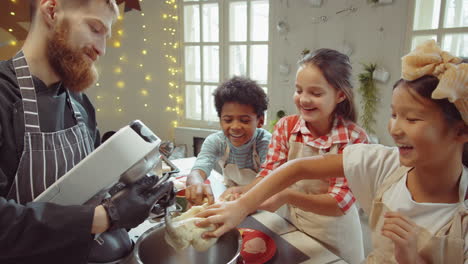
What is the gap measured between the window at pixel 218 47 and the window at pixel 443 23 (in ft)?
4.20

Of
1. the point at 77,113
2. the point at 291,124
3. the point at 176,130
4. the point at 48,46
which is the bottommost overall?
the point at 176,130

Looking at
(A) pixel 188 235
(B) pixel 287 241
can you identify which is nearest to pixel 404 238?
(B) pixel 287 241

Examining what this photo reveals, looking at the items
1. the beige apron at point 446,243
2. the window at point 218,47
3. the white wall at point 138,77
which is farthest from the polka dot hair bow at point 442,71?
the white wall at point 138,77

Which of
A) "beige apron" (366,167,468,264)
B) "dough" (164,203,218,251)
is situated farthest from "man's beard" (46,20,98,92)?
"beige apron" (366,167,468,264)

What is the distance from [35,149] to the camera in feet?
2.55

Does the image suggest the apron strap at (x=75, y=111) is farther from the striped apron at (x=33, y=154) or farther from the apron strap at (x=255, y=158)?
the apron strap at (x=255, y=158)

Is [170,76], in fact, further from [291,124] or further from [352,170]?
[352,170]

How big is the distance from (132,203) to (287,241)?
1.68 feet

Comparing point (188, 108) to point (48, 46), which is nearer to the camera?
point (48, 46)

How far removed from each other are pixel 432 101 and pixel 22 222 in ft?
3.04

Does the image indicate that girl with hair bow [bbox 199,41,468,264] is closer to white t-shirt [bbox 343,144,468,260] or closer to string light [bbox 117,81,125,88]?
white t-shirt [bbox 343,144,468,260]

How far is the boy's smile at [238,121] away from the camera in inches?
56.8

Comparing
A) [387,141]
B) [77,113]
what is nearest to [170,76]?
[387,141]

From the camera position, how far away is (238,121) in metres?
1.45
